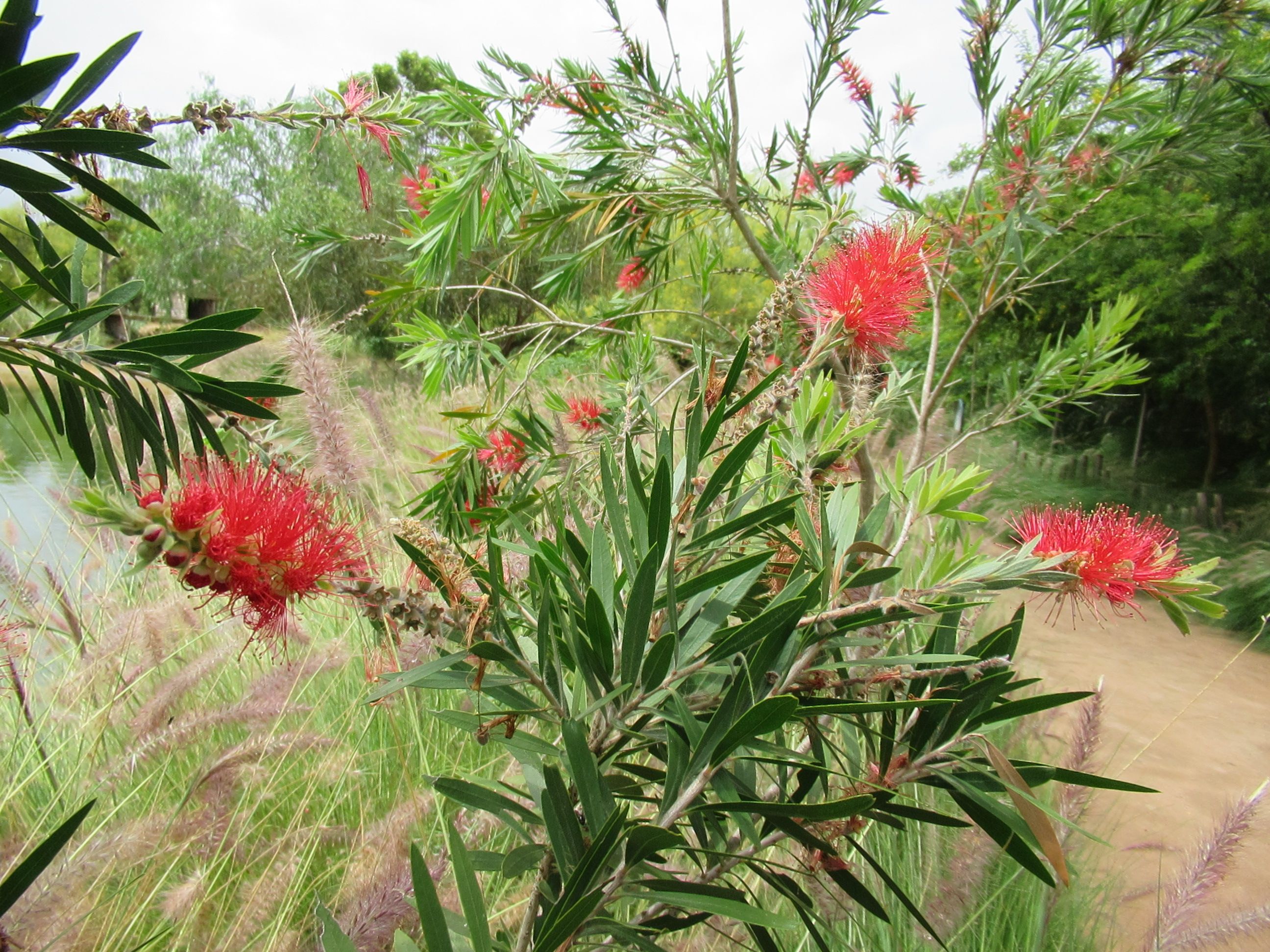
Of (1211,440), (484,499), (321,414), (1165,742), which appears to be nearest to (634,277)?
(484,499)

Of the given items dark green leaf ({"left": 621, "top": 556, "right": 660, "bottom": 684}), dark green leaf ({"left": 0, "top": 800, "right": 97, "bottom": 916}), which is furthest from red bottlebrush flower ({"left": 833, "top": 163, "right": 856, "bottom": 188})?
dark green leaf ({"left": 0, "top": 800, "right": 97, "bottom": 916})

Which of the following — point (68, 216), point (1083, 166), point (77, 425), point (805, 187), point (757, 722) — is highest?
point (805, 187)

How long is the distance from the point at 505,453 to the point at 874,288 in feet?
2.02

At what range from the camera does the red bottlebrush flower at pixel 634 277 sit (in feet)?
4.80

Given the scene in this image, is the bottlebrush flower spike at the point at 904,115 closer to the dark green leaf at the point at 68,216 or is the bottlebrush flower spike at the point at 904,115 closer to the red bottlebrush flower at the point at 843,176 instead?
the red bottlebrush flower at the point at 843,176

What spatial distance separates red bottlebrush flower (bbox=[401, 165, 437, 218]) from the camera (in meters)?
0.96

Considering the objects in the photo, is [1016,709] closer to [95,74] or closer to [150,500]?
[150,500]

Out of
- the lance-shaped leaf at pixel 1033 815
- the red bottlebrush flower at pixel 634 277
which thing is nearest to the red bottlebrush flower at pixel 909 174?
the red bottlebrush flower at pixel 634 277

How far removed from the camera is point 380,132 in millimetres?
557

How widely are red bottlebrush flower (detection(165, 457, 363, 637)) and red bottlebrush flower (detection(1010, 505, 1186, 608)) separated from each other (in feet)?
1.08

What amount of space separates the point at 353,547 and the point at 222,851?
2.51ft

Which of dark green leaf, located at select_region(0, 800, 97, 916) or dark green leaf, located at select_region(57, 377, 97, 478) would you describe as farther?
dark green leaf, located at select_region(57, 377, 97, 478)

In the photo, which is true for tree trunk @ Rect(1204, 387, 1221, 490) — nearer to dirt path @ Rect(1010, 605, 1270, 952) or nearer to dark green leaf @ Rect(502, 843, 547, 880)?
dirt path @ Rect(1010, 605, 1270, 952)

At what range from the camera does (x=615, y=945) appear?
0.45 m
